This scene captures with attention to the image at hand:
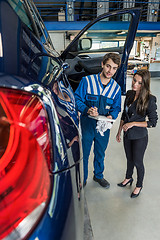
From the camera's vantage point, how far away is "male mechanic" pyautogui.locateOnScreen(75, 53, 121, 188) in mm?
1856

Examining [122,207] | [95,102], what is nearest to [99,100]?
[95,102]

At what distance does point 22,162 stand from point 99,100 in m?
1.50

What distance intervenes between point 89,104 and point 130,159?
708mm

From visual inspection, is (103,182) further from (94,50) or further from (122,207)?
(94,50)

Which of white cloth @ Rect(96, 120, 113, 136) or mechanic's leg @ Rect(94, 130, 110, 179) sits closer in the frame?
white cloth @ Rect(96, 120, 113, 136)

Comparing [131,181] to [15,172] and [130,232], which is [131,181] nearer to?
[130,232]

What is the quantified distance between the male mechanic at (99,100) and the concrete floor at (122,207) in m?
0.16

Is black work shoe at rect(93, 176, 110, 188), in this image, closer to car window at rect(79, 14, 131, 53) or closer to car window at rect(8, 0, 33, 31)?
car window at rect(79, 14, 131, 53)

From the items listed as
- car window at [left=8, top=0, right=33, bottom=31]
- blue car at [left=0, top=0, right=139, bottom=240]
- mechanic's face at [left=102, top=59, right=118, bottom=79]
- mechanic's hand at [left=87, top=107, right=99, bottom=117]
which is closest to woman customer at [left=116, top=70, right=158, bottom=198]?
mechanic's face at [left=102, top=59, right=118, bottom=79]

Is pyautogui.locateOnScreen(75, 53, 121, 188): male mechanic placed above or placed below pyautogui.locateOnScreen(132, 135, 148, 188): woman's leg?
above

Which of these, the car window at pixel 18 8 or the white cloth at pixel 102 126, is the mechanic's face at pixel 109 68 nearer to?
the white cloth at pixel 102 126

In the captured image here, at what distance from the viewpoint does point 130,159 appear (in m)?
2.04

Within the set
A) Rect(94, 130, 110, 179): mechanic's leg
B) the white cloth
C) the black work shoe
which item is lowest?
the black work shoe

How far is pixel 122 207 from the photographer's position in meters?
1.81
